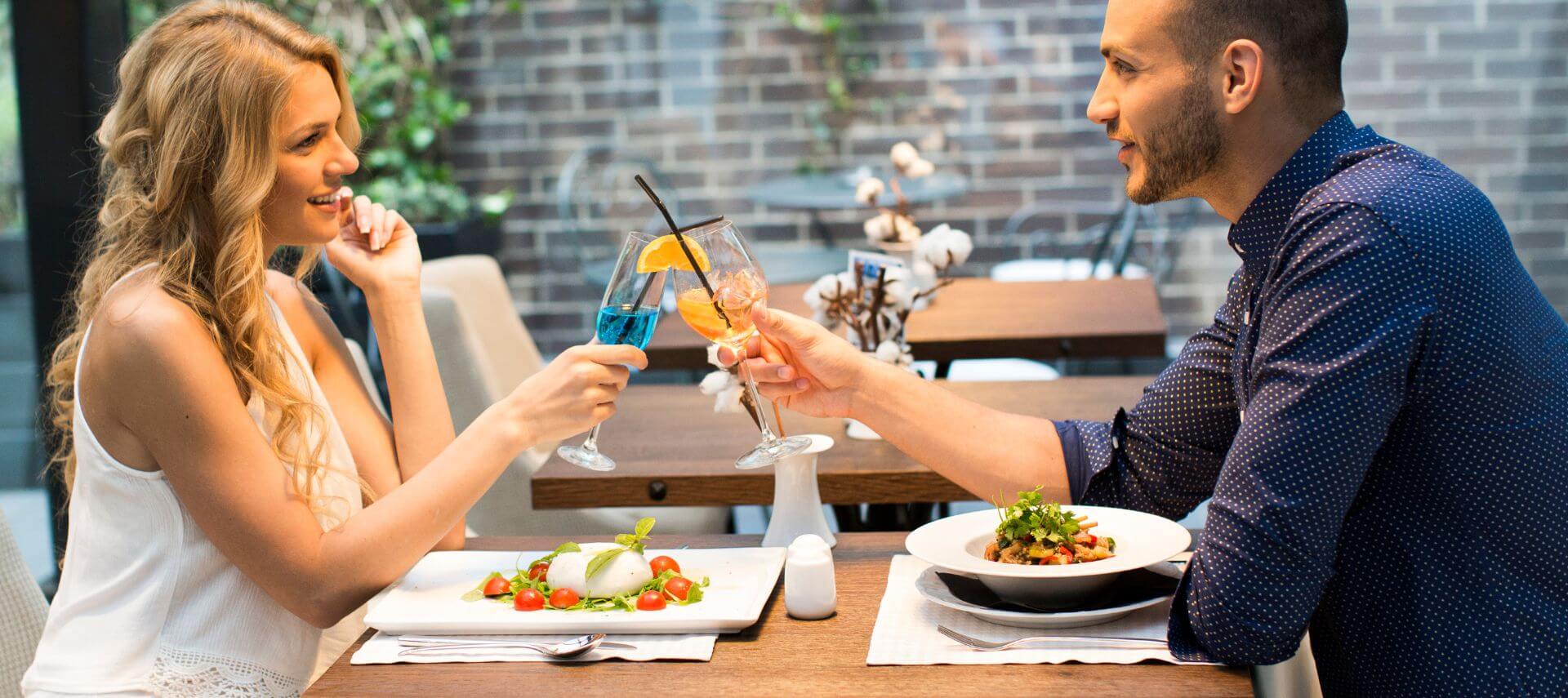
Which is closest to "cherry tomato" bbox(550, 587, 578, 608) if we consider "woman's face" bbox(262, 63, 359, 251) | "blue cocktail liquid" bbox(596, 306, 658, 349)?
"blue cocktail liquid" bbox(596, 306, 658, 349)

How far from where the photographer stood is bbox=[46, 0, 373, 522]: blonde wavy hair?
4.85 ft

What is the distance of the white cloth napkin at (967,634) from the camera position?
3.99 ft

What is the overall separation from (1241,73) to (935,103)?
4.13 m

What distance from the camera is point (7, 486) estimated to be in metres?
3.47

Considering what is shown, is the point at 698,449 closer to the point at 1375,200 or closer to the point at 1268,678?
the point at 1268,678

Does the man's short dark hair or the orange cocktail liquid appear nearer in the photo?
the man's short dark hair

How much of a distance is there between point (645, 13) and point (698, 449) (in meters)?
3.68

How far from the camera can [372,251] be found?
5.84 ft

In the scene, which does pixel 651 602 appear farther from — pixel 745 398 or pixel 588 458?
pixel 745 398

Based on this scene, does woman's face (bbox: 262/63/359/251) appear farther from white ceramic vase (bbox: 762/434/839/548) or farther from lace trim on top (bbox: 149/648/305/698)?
white ceramic vase (bbox: 762/434/839/548)

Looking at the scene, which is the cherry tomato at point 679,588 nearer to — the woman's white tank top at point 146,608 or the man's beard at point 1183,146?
the woman's white tank top at point 146,608

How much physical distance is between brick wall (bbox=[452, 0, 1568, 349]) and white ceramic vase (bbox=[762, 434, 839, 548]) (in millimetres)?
3984

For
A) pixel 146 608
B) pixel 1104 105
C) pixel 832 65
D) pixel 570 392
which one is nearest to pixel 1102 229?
pixel 832 65

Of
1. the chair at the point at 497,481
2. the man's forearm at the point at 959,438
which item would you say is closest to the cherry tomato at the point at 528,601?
the man's forearm at the point at 959,438
